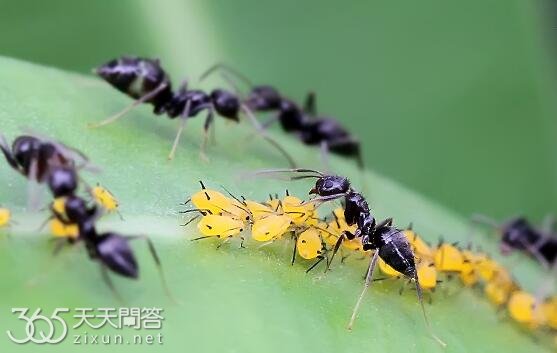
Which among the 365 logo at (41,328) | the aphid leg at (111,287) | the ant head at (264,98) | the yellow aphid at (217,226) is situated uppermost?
the yellow aphid at (217,226)

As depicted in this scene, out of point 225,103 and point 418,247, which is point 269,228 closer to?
point 418,247

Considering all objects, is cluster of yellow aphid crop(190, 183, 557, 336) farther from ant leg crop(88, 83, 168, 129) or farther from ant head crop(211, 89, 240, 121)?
ant head crop(211, 89, 240, 121)

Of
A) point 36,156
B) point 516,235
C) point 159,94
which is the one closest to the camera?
point 36,156

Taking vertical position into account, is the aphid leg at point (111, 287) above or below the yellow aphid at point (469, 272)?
above

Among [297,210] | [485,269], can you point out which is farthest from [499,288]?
[297,210]

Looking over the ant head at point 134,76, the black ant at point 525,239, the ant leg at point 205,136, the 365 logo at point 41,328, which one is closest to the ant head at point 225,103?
the ant leg at point 205,136

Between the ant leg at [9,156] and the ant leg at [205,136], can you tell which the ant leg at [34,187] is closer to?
the ant leg at [9,156]

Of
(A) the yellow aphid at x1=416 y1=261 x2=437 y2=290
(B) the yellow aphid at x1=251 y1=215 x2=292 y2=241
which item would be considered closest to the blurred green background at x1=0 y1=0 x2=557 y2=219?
(A) the yellow aphid at x1=416 y1=261 x2=437 y2=290
